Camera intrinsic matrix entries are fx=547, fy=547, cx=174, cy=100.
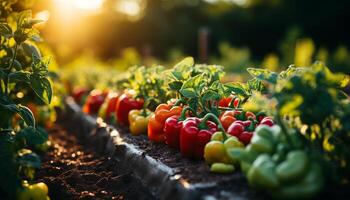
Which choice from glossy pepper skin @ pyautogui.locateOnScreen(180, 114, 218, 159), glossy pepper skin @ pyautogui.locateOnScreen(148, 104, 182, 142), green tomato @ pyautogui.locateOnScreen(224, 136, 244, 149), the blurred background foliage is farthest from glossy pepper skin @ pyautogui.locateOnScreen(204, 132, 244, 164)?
the blurred background foliage

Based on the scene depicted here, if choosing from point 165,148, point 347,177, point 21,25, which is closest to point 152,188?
point 165,148

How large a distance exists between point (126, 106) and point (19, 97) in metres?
1.20

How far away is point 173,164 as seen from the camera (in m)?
4.12

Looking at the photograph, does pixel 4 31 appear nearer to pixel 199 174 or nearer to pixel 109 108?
pixel 199 174

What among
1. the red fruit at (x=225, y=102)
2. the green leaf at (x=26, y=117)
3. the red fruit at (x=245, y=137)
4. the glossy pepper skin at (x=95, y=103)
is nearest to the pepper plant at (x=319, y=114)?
the red fruit at (x=245, y=137)

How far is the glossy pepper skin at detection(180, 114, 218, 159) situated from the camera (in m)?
4.12

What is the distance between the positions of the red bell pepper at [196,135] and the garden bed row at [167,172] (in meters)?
0.08

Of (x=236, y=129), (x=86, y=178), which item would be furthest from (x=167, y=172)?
(x=86, y=178)

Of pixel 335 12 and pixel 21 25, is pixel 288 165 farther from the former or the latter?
pixel 335 12

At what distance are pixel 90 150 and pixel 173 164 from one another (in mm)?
2519

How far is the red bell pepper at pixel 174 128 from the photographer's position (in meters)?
4.47

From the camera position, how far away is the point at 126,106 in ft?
20.8

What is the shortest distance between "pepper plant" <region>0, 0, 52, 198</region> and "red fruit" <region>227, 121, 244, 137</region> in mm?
1374

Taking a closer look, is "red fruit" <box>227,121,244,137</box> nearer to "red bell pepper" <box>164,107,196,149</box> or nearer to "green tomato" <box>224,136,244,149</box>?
"green tomato" <box>224,136,244,149</box>
